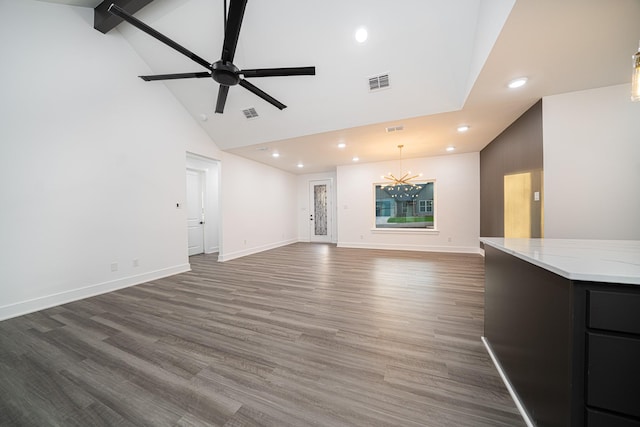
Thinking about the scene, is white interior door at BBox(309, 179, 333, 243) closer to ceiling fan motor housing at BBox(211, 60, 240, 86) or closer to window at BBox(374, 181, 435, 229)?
window at BBox(374, 181, 435, 229)

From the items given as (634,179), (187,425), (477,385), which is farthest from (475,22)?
(187,425)

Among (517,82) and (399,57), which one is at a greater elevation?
(399,57)

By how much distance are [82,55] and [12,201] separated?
220cm

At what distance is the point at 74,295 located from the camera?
2896mm

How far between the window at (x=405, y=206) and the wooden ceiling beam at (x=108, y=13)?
6.00 metres

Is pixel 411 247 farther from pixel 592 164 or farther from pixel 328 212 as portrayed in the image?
pixel 592 164

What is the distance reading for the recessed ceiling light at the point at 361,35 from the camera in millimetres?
2562

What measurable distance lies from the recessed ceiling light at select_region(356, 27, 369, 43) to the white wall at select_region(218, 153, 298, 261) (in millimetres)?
3898

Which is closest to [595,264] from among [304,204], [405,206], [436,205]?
[436,205]

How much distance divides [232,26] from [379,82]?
2017 millimetres

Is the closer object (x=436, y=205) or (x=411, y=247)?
(x=436, y=205)

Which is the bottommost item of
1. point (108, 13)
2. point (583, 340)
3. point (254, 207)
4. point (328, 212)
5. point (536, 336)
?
point (536, 336)

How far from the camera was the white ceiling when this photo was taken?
5.82ft

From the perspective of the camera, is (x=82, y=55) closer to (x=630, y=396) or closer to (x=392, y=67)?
(x=392, y=67)
